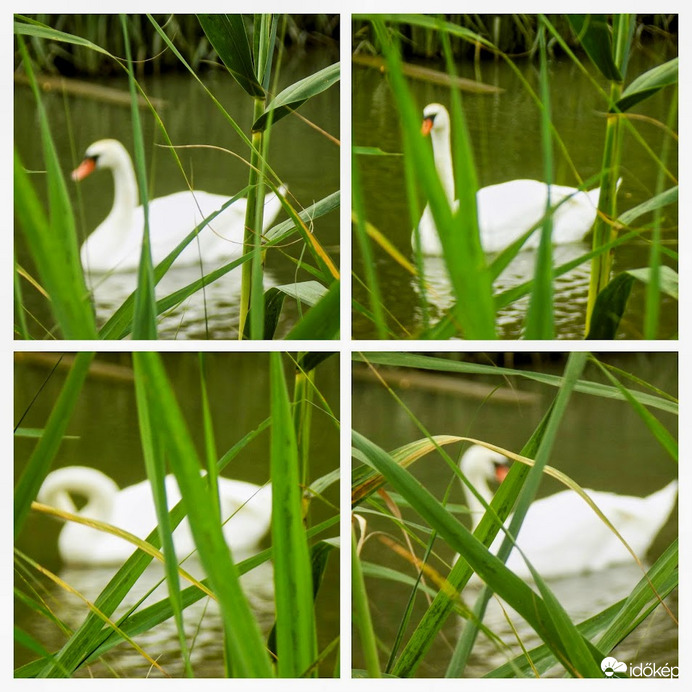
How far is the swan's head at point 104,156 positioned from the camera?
927 mm

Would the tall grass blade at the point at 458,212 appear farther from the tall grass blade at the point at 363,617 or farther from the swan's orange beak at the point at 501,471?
the tall grass blade at the point at 363,617

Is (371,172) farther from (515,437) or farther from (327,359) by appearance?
(515,437)

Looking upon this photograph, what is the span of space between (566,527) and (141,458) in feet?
1.76

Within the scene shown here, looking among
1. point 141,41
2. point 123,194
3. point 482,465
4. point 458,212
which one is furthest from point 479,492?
point 141,41

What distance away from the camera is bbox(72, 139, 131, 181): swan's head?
0.93 meters

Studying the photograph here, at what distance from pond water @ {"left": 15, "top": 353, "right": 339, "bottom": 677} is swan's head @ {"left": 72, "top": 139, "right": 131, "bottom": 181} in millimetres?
231

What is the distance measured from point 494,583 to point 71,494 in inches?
20.6

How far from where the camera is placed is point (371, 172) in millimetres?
941

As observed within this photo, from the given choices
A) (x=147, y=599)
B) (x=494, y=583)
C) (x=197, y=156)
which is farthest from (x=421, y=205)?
(x=147, y=599)

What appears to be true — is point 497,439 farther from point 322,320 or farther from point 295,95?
point 295,95

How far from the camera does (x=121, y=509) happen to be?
3.11 ft

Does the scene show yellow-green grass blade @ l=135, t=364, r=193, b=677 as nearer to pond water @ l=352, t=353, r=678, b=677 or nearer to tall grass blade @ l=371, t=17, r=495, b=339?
pond water @ l=352, t=353, r=678, b=677

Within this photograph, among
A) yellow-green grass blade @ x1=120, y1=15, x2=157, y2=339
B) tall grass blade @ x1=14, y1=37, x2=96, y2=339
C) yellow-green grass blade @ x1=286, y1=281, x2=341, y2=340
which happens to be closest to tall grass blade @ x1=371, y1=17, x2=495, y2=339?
yellow-green grass blade @ x1=286, y1=281, x2=341, y2=340

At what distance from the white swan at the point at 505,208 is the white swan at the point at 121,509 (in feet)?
1.24
